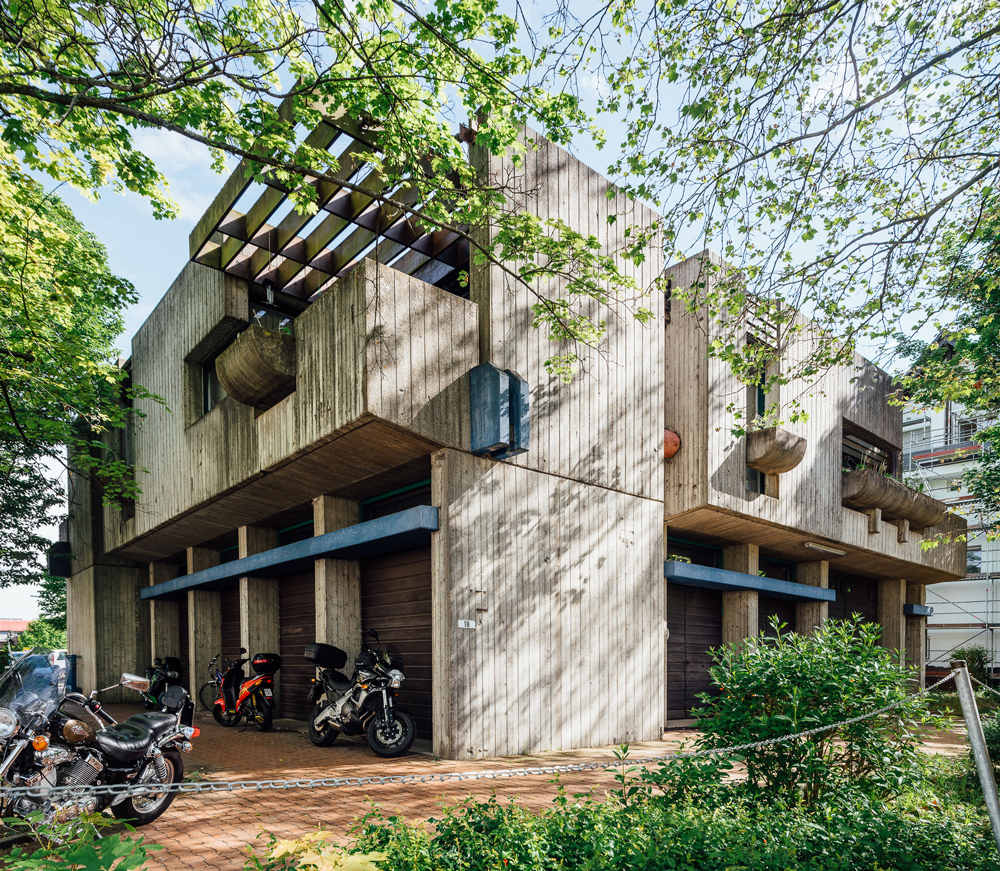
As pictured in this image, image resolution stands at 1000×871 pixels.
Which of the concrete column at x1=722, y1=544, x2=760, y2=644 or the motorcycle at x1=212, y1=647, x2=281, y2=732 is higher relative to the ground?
the concrete column at x1=722, y1=544, x2=760, y2=644

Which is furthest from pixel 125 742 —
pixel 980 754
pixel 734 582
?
pixel 734 582

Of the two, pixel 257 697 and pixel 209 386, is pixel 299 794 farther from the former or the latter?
pixel 209 386

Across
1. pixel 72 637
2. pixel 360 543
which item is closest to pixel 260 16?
pixel 360 543

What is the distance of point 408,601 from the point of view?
9.40 m

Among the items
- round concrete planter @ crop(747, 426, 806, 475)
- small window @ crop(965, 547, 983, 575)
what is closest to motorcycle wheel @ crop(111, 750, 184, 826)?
round concrete planter @ crop(747, 426, 806, 475)

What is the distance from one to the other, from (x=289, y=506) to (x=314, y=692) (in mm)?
3225

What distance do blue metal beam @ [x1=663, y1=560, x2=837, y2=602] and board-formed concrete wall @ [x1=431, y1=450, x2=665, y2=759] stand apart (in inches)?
18.8

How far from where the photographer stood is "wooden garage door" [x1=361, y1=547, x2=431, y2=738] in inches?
358

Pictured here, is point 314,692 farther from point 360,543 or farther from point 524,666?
point 524,666

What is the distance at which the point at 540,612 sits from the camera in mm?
8672

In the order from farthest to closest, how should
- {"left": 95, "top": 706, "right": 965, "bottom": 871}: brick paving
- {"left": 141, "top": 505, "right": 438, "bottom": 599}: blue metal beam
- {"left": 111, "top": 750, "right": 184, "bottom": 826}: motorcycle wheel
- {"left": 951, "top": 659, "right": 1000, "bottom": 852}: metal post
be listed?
Result: {"left": 141, "top": 505, "right": 438, "bottom": 599}: blue metal beam
{"left": 111, "top": 750, "right": 184, "bottom": 826}: motorcycle wheel
{"left": 95, "top": 706, "right": 965, "bottom": 871}: brick paving
{"left": 951, "top": 659, "right": 1000, "bottom": 852}: metal post

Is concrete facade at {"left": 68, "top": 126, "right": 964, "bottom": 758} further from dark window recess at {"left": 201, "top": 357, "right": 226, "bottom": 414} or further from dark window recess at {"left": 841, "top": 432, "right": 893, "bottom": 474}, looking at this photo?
dark window recess at {"left": 841, "top": 432, "right": 893, "bottom": 474}

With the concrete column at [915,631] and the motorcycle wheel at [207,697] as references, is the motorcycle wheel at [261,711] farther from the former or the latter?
the concrete column at [915,631]

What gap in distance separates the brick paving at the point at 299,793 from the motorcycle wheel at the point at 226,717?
138 centimetres
